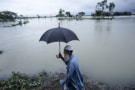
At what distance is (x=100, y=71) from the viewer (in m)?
6.61

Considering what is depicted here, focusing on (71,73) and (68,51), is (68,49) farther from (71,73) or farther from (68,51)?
(71,73)

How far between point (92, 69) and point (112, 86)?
6.30 ft

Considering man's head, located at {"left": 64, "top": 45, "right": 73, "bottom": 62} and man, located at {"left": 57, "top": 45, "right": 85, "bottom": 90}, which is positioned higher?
man's head, located at {"left": 64, "top": 45, "right": 73, "bottom": 62}

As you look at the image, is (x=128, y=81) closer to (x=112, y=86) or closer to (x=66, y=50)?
(x=112, y=86)

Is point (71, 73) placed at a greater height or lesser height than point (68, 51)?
lesser

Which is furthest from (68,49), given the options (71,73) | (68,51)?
(71,73)

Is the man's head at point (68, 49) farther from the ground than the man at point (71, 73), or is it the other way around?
the man's head at point (68, 49)

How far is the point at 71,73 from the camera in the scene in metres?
2.13

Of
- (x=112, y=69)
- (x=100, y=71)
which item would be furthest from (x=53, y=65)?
(x=112, y=69)

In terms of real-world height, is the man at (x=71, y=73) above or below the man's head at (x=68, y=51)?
below

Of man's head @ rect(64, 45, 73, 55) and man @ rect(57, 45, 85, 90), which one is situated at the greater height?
man's head @ rect(64, 45, 73, 55)

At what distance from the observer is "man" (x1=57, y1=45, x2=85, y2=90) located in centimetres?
212

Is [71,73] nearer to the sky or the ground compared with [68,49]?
nearer to the ground

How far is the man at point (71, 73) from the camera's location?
2121mm
